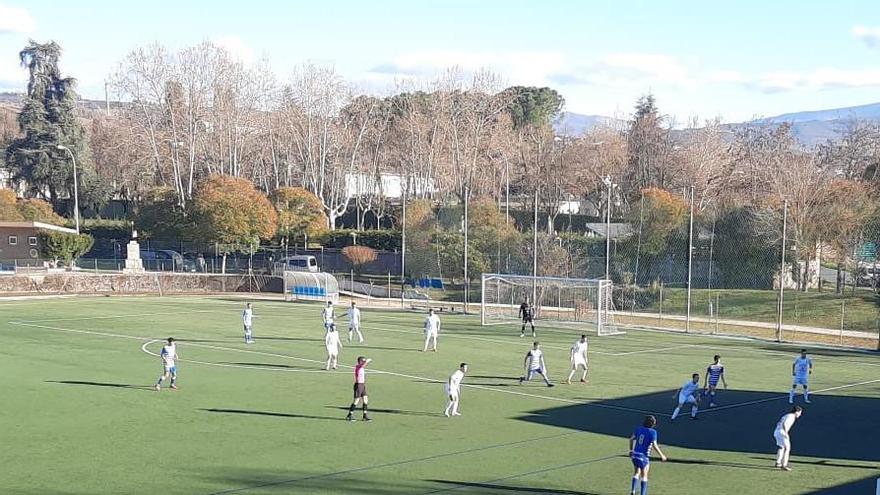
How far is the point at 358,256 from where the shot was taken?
246ft

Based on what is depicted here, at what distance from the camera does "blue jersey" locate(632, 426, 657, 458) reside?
56.6 feet

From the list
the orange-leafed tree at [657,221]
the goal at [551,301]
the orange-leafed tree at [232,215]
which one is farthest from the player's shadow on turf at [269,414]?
the orange-leafed tree at [232,215]

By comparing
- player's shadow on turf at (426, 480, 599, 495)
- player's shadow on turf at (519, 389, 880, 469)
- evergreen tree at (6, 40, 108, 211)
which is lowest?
player's shadow on turf at (426, 480, 599, 495)

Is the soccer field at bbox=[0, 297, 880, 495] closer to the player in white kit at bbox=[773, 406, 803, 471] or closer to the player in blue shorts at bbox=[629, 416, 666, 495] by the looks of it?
the player in white kit at bbox=[773, 406, 803, 471]

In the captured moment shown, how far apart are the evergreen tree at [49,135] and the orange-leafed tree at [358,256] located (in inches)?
1406

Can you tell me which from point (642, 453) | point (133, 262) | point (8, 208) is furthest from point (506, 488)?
point (8, 208)

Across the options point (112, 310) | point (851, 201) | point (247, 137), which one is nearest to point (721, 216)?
point (851, 201)

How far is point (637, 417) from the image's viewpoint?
25.9 m

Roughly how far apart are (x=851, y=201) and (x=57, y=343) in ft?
155

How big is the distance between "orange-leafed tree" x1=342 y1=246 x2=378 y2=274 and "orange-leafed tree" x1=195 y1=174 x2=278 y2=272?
21.3 feet

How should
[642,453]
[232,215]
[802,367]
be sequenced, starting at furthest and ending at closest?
[232,215]
[802,367]
[642,453]

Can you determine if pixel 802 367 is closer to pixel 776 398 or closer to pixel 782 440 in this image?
pixel 776 398

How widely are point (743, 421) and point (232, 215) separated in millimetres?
54345

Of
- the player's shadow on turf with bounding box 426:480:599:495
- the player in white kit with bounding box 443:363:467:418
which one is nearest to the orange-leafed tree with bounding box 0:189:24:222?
the player in white kit with bounding box 443:363:467:418
